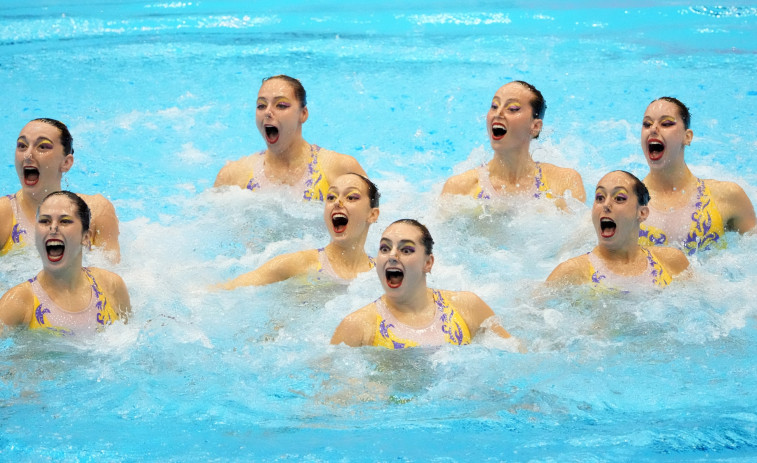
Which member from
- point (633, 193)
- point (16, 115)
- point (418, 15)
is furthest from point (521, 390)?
point (418, 15)

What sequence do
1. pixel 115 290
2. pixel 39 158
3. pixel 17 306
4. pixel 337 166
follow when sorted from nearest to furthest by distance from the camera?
pixel 17 306 → pixel 115 290 → pixel 39 158 → pixel 337 166

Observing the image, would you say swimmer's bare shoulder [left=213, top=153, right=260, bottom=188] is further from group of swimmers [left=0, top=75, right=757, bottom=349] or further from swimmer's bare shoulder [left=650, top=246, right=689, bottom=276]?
swimmer's bare shoulder [left=650, top=246, right=689, bottom=276]

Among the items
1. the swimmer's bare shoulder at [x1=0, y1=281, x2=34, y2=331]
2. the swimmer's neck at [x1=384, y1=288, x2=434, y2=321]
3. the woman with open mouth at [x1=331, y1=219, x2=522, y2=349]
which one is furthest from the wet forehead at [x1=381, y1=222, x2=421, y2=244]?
the swimmer's bare shoulder at [x1=0, y1=281, x2=34, y2=331]

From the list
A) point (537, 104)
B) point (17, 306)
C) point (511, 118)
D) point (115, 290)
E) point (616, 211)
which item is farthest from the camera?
point (537, 104)

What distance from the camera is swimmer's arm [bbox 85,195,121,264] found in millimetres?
5891

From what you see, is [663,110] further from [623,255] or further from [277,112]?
[277,112]

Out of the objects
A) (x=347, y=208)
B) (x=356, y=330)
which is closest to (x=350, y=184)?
(x=347, y=208)

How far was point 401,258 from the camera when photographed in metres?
4.84

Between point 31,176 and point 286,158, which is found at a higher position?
point 286,158

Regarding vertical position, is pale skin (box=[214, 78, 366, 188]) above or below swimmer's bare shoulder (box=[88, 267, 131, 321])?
above

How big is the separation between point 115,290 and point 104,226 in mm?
794

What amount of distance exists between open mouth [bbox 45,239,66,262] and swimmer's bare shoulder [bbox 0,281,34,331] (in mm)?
274

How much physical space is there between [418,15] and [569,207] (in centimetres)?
487

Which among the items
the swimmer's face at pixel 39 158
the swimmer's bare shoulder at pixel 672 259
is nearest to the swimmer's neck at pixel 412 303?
the swimmer's bare shoulder at pixel 672 259
